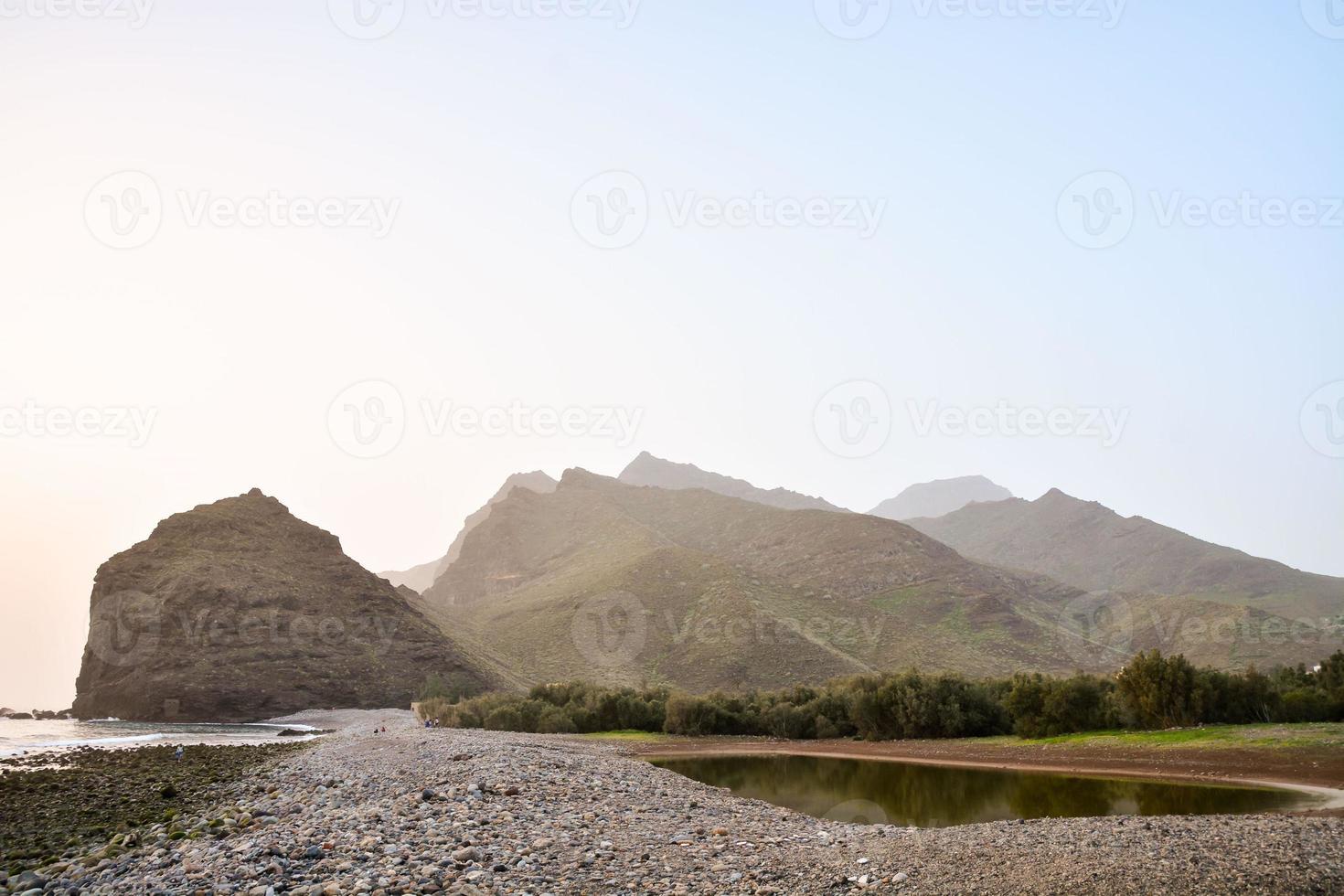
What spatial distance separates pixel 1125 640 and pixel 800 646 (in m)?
38.0

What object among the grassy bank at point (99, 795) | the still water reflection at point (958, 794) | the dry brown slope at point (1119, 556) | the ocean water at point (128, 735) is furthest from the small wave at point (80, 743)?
the dry brown slope at point (1119, 556)

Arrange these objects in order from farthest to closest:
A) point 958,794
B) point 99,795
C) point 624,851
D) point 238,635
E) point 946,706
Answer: point 238,635, point 946,706, point 958,794, point 99,795, point 624,851

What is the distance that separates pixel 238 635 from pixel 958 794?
6810 centimetres

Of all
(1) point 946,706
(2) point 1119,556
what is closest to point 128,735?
(1) point 946,706

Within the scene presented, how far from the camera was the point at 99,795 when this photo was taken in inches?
734

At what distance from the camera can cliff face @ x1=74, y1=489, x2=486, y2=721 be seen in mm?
68000

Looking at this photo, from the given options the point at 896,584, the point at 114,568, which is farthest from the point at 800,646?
the point at 114,568

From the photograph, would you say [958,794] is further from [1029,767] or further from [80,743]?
[80,743]

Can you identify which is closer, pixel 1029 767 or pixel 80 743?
pixel 1029 767

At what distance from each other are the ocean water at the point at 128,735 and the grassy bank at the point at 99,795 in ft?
28.1

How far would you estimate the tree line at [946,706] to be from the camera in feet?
91.4

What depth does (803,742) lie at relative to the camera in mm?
38125

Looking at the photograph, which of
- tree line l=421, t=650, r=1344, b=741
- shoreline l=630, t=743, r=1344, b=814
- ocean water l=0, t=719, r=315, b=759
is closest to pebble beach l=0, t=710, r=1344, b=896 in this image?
shoreline l=630, t=743, r=1344, b=814

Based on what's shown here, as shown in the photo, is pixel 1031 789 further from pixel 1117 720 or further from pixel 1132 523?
pixel 1132 523
